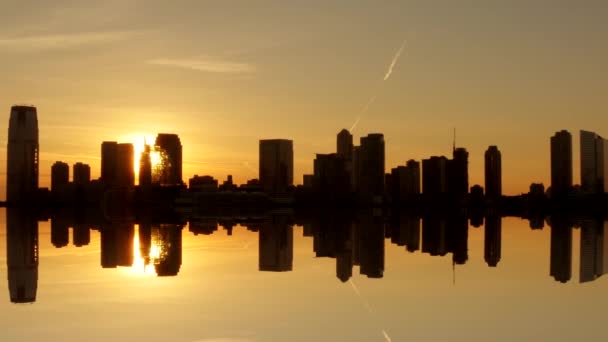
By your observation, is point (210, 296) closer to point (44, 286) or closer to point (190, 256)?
point (44, 286)

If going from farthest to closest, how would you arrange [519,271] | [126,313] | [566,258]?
1. [566,258]
2. [519,271]
3. [126,313]

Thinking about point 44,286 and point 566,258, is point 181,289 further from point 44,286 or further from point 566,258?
point 566,258

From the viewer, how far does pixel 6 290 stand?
4816cm

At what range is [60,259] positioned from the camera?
7044 centimetres

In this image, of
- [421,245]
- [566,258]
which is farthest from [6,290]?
[421,245]

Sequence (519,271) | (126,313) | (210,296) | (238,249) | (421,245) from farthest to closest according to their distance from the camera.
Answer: (421,245) → (238,249) → (519,271) → (210,296) → (126,313)

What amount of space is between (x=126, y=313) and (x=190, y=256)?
35365 millimetres

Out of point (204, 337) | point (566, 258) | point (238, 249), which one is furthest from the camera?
point (238, 249)

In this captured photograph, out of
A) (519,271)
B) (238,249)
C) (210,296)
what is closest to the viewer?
(210,296)

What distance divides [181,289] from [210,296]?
317 cm

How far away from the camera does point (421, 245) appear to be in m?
95.4

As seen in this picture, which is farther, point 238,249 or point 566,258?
point 238,249

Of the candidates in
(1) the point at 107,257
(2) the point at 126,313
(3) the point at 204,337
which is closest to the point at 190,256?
(1) the point at 107,257

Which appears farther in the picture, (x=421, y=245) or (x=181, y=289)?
(x=421, y=245)
